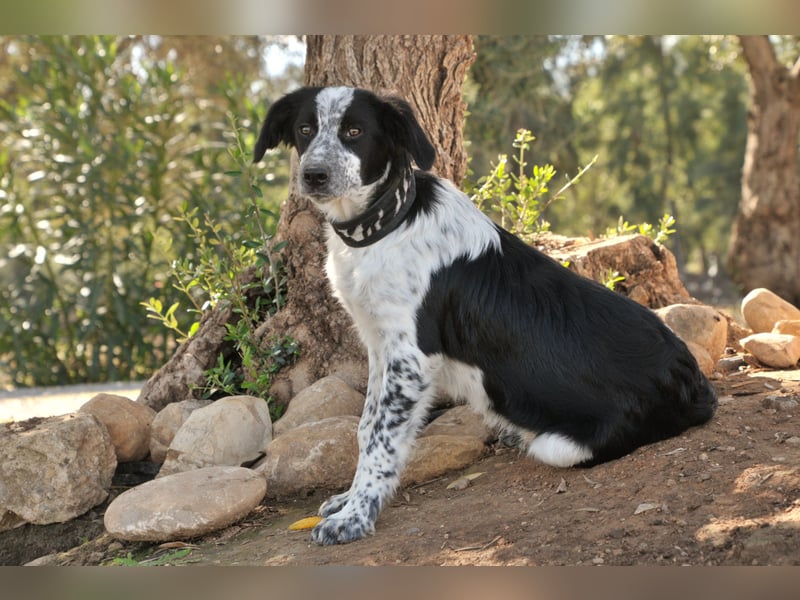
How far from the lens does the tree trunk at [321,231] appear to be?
480cm

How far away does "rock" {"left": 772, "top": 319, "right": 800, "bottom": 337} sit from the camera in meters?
5.01

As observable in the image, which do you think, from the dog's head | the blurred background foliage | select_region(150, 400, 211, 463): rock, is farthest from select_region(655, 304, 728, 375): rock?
the blurred background foliage

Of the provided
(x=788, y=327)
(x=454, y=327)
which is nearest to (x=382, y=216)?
(x=454, y=327)

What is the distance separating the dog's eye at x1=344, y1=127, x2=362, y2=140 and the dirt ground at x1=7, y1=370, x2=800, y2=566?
1.59 metres

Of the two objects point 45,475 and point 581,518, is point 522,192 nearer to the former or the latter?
point 581,518

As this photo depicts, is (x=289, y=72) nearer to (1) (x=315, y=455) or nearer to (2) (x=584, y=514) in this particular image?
(1) (x=315, y=455)

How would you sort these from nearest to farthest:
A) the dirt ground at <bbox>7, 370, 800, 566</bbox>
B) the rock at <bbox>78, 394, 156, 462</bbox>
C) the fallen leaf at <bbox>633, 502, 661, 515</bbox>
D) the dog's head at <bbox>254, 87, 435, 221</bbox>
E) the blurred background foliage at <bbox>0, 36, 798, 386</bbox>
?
1. the dirt ground at <bbox>7, 370, 800, 566</bbox>
2. the fallen leaf at <bbox>633, 502, 661, 515</bbox>
3. the dog's head at <bbox>254, 87, 435, 221</bbox>
4. the rock at <bbox>78, 394, 156, 462</bbox>
5. the blurred background foliage at <bbox>0, 36, 798, 386</bbox>

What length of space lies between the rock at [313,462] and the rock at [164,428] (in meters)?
0.79

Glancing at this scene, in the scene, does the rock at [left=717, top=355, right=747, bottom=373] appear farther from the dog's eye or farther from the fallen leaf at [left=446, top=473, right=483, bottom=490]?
the dog's eye

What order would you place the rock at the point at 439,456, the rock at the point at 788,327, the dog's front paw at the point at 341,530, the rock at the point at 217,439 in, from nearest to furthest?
1. the dog's front paw at the point at 341,530
2. the rock at the point at 439,456
3. the rock at the point at 217,439
4. the rock at the point at 788,327

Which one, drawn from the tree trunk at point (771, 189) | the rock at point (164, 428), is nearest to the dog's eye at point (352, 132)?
the rock at point (164, 428)

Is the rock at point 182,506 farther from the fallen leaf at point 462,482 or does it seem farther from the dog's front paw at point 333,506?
the fallen leaf at point 462,482

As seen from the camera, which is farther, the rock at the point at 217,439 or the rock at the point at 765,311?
the rock at the point at 765,311

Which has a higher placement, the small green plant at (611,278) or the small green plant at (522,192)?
the small green plant at (522,192)
